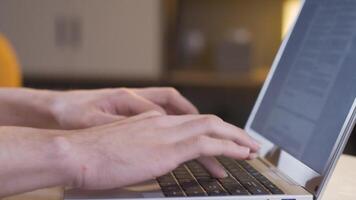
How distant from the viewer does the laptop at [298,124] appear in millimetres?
649

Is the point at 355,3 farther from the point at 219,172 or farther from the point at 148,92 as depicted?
the point at 148,92

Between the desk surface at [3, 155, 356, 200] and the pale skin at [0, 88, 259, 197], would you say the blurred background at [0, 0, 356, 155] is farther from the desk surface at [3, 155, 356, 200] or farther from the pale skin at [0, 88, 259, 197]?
the pale skin at [0, 88, 259, 197]

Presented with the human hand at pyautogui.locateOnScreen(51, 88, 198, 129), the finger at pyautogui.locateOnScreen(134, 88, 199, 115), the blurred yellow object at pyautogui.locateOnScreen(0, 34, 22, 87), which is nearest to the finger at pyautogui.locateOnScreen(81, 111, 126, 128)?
the human hand at pyautogui.locateOnScreen(51, 88, 198, 129)

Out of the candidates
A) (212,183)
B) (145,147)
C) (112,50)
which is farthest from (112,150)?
(112,50)

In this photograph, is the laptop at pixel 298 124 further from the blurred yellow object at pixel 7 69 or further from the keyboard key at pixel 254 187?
the blurred yellow object at pixel 7 69

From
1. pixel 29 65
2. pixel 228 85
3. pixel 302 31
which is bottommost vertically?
pixel 29 65

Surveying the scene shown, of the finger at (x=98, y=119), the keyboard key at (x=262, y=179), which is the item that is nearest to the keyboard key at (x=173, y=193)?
the keyboard key at (x=262, y=179)

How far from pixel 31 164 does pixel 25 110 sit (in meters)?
0.44

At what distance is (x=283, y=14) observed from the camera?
370 centimetres

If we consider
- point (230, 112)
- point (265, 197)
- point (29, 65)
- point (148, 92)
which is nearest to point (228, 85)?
point (230, 112)

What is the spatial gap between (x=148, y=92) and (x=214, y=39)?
2.71 m

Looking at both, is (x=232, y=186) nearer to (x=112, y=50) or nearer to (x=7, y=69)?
(x=7, y=69)

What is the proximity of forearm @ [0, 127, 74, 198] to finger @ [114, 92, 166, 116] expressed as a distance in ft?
1.29

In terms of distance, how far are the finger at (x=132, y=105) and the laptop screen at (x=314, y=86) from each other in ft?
0.61
